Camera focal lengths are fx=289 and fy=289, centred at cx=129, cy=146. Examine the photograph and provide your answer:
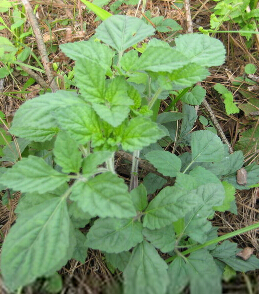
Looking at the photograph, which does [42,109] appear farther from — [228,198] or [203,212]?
[228,198]

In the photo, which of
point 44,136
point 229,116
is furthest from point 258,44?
point 44,136

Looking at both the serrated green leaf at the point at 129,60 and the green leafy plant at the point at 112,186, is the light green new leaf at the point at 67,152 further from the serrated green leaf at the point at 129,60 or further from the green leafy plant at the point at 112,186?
the serrated green leaf at the point at 129,60

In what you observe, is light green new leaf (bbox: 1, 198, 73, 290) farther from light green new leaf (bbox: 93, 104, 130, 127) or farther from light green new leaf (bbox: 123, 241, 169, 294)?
light green new leaf (bbox: 93, 104, 130, 127)

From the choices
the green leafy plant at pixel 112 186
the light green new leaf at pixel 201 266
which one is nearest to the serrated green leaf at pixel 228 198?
the green leafy plant at pixel 112 186

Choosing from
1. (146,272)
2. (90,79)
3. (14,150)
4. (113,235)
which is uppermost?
(90,79)

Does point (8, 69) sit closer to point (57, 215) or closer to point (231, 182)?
point (57, 215)

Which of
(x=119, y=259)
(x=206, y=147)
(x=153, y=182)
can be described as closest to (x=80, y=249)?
(x=119, y=259)
